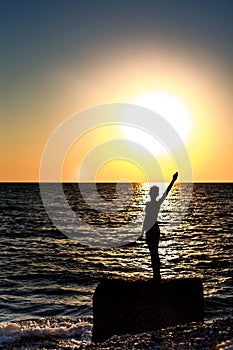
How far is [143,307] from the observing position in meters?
9.93

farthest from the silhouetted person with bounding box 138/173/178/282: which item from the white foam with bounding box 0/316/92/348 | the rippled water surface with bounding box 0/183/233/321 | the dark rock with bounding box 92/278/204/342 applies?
the rippled water surface with bounding box 0/183/233/321

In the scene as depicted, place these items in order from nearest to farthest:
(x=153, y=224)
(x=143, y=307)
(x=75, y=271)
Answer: (x=143, y=307), (x=153, y=224), (x=75, y=271)

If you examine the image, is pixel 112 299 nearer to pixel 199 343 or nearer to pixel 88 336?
pixel 199 343

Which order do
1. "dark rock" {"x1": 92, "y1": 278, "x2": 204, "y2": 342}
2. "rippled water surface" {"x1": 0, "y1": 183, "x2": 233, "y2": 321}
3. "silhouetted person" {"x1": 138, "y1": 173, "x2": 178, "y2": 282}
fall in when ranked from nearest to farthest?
"dark rock" {"x1": 92, "y1": 278, "x2": 204, "y2": 342} < "silhouetted person" {"x1": 138, "y1": 173, "x2": 178, "y2": 282} < "rippled water surface" {"x1": 0, "y1": 183, "x2": 233, "y2": 321}

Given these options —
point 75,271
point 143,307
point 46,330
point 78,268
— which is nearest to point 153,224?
point 143,307

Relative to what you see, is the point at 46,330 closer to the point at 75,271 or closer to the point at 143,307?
the point at 143,307

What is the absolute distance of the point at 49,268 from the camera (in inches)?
1032

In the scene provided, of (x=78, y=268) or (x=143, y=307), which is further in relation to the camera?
(x=78, y=268)

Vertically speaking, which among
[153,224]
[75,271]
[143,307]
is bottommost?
[75,271]

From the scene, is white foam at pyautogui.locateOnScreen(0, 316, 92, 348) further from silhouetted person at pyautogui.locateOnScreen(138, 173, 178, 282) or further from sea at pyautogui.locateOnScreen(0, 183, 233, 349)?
silhouetted person at pyautogui.locateOnScreen(138, 173, 178, 282)

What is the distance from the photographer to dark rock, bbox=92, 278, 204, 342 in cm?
988

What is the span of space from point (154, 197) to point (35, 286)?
13.2m

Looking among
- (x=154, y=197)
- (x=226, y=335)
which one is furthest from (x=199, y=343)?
(x=154, y=197)

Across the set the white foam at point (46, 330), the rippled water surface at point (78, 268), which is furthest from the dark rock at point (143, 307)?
the rippled water surface at point (78, 268)
